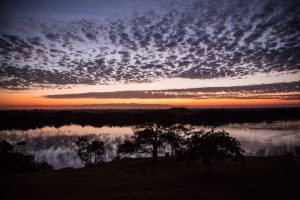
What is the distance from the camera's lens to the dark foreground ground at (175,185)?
76.0ft

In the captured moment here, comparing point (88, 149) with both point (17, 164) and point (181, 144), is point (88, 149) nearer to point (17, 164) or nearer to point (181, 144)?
point (17, 164)

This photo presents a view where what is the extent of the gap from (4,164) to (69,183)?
22.6m

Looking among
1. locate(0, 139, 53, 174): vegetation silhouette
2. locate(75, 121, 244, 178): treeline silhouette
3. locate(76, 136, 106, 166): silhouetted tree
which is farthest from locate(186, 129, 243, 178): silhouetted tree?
locate(76, 136, 106, 166): silhouetted tree

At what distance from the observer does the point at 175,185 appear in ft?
88.9

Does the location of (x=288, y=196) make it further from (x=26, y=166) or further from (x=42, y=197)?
(x=26, y=166)

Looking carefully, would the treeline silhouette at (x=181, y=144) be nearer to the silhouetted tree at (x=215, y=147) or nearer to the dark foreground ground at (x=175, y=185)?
the silhouetted tree at (x=215, y=147)

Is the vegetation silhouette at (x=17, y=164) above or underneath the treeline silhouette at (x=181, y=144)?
underneath

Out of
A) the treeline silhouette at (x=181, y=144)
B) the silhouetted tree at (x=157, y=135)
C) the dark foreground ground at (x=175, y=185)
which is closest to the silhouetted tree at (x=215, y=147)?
the treeline silhouette at (x=181, y=144)

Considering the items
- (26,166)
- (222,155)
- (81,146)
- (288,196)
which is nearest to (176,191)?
(222,155)

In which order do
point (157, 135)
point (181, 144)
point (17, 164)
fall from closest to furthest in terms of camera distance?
point (181, 144)
point (17, 164)
point (157, 135)

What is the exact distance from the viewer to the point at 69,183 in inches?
1177

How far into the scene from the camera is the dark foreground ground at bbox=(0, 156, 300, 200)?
23.2 meters

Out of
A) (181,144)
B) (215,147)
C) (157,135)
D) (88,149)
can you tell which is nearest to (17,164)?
(88,149)

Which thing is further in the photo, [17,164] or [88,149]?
[88,149]
